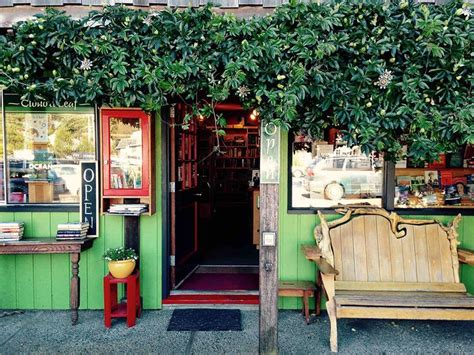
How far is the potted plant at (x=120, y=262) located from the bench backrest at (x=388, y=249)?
1.89 meters

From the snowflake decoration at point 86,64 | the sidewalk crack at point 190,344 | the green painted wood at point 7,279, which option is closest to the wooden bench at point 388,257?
the sidewalk crack at point 190,344

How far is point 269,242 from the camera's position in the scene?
291cm

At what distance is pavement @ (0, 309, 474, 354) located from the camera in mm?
3205

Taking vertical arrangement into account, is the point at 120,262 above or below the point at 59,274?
above

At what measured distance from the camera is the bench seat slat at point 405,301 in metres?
3.13

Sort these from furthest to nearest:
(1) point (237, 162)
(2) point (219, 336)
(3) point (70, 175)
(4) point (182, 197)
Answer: (1) point (237, 162), (4) point (182, 197), (3) point (70, 175), (2) point (219, 336)

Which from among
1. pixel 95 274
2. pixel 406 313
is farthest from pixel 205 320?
pixel 406 313

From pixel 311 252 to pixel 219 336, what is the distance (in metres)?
1.17

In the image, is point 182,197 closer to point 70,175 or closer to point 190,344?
point 70,175

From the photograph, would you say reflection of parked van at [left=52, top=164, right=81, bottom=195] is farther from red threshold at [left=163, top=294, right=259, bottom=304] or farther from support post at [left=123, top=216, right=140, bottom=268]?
red threshold at [left=163, top=294, right=259, bottom=304]

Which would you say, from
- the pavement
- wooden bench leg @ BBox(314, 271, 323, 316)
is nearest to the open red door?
the pavement

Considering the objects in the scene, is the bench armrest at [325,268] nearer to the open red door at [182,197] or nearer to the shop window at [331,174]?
the shop window at [331,174]

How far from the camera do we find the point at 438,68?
105 inches

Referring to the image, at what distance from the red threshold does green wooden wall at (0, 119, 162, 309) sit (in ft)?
0.57
